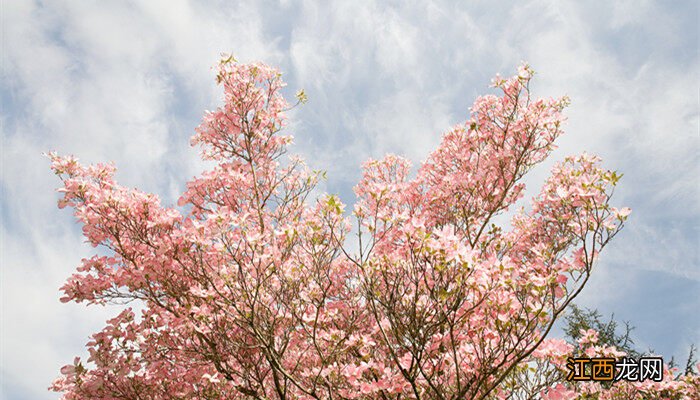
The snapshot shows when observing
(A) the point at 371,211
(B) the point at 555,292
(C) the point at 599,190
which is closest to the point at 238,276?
(A) the point at 371,211

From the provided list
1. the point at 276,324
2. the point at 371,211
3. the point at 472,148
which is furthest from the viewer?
the point at 472,148

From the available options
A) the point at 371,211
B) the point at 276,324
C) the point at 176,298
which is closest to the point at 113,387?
the point at 176,298

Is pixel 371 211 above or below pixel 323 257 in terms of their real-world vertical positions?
above

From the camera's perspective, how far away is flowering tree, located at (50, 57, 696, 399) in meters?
4.36

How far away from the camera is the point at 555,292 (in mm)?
4234

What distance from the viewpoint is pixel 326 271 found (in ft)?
19.9

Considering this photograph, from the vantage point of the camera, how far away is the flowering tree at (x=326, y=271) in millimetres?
4363

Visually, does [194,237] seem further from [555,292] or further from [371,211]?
[555,292]

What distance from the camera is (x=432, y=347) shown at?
4754 millimetres

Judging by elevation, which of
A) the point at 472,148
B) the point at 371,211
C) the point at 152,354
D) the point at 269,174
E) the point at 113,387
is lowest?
the point at 113,387

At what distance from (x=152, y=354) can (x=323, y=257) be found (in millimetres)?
2590

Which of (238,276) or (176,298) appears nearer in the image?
(238,276)

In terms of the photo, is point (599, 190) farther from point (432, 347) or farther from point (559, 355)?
point (432, 347)

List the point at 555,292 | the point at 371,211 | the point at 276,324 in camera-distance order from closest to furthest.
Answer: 1. the point at 555,292
2. the point at 371,211
3. the point at 276,324
